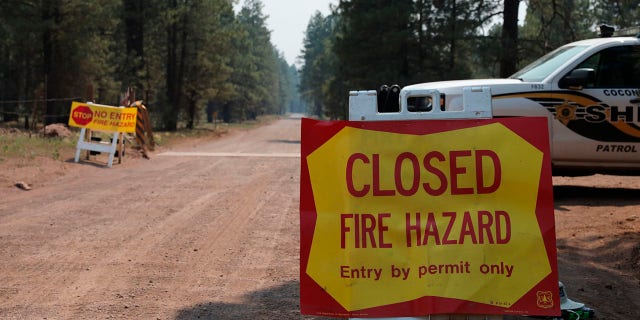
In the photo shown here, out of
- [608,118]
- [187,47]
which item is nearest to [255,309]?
[608,118]

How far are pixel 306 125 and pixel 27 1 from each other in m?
27.4

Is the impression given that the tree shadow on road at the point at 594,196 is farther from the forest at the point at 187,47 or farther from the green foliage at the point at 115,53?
the green foliage at the point at 115,53

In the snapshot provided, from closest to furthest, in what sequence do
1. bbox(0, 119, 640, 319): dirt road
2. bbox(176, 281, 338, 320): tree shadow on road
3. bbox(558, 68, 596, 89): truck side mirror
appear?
1. bbox(176, 281, 338, 320): tree shadow on road
2. bbox(0, 119, 640, 319): dirt road
3. bbox(558, 68, 596, 89): truck side mirror

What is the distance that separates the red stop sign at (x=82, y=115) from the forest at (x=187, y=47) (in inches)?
163

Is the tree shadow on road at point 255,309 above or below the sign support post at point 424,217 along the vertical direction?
below

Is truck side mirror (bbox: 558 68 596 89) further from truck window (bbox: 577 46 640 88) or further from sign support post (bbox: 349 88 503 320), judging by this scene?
sign support post (bbox: 349 88 503 320)

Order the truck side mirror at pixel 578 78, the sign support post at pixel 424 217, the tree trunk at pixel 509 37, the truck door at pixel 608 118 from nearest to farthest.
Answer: the sign support post at pixel 424 217
the truck side mirror at pixel 578 78
the truck door at pixel 608 118
the tree trunk at pixel 509 37

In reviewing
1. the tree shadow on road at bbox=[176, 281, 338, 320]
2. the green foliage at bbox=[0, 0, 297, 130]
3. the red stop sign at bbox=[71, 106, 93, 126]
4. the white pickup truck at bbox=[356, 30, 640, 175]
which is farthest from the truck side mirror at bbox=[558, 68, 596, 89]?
the green foliage at bbox=[0, 0, 297, 130]

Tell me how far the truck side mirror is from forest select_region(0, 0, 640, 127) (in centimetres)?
857

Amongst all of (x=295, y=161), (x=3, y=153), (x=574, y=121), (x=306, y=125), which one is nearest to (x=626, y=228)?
(x=574, y=121)

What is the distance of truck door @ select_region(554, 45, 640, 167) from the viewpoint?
8.38m

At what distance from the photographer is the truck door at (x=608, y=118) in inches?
330

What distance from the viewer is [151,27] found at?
38.0 meters

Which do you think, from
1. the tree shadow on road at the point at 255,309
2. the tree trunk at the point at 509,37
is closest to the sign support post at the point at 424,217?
the tree shadow on road at the point at 255,309
